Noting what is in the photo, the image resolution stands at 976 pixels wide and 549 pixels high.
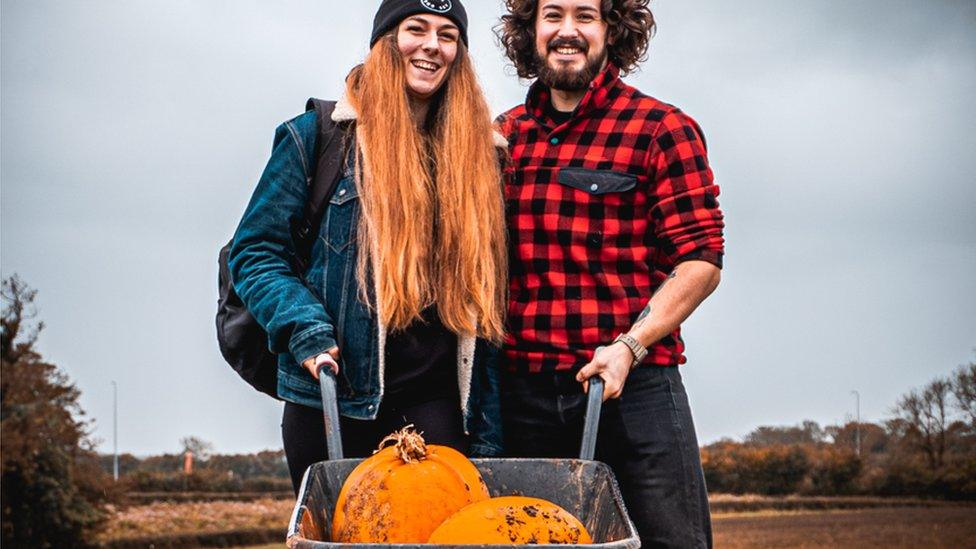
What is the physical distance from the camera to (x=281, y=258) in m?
3.37

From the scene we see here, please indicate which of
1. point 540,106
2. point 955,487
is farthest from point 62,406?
point 540,106

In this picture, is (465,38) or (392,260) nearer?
(392,260)

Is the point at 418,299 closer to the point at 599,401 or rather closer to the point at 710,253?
the point at 599,401

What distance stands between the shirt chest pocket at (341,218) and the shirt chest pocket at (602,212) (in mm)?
630

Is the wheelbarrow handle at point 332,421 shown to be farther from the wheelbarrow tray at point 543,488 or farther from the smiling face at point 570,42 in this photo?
the smiling face at point 570,42

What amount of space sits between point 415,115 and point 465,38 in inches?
11.1

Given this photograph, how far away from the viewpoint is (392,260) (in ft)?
11.0

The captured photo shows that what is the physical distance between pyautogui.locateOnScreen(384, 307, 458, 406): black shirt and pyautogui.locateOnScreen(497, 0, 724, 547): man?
29cm

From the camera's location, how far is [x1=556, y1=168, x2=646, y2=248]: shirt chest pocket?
142 inches

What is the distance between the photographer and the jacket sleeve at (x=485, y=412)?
354 cm

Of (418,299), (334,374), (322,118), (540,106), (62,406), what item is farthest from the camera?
(62,406)

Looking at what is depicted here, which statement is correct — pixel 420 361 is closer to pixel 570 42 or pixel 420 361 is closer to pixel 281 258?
pixel 281 258

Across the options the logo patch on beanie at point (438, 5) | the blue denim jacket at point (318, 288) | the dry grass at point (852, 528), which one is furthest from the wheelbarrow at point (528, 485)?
the dry grass at point (852, 528)

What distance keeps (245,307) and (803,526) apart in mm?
36510
